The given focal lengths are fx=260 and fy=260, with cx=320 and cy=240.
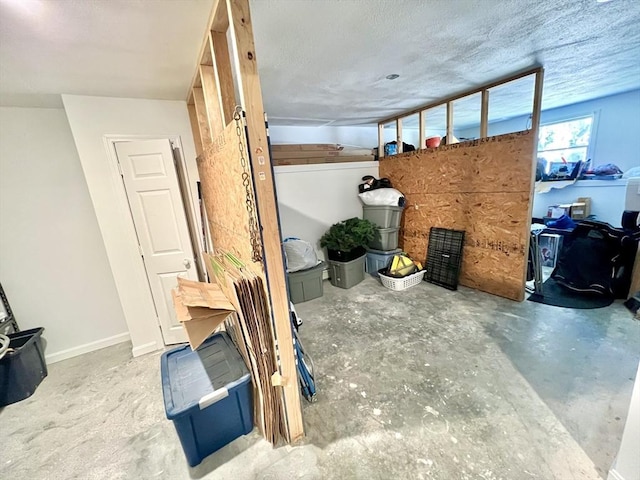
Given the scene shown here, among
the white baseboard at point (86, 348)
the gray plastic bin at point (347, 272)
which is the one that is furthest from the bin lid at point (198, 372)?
the gray plastic bin at point (347, 272)

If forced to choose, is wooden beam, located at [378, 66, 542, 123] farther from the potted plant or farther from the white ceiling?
the potted plant

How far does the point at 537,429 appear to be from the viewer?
1.57m

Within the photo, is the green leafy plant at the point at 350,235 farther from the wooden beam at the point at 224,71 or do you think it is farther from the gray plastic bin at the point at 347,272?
the wooden beam at the point at 224,71

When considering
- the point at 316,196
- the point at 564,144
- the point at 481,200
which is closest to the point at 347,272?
the point at 316,196

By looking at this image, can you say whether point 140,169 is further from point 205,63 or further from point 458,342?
point 458,342

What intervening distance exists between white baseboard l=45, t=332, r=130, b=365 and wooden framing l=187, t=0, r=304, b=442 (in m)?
2.42

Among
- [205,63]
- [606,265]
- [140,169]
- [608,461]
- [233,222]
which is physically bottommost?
[608,461]

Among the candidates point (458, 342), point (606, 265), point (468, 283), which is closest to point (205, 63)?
point (458, 342)

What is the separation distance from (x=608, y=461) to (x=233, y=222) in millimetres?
2464

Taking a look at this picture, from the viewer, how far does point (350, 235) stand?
3.80 meters

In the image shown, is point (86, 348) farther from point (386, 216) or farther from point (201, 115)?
point (386, 216)

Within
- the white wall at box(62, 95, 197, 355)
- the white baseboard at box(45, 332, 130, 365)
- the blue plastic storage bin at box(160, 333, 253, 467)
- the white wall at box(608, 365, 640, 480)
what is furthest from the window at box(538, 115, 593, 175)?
the white baseboard at box(45, 332, 130, 365)

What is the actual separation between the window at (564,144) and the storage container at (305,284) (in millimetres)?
4646

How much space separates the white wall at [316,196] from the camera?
12.7ft
